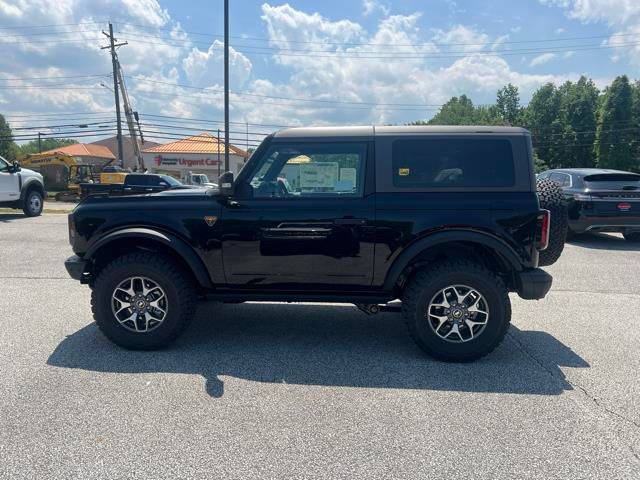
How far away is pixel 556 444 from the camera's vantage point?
2.67 m

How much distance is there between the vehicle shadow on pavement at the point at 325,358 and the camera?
3.46 meters

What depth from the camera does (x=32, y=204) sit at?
13.8 meters

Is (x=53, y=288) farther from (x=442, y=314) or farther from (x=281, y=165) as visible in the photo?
(x=442, y=314)

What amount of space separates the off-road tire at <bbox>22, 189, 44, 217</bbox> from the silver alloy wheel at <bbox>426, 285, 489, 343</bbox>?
13.9 m

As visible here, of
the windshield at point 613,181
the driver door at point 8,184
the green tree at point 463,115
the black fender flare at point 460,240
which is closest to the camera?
the black fender flare at point 460,240

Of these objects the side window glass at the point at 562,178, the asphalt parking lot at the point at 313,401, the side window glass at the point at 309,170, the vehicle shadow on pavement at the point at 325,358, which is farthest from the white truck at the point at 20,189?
the side window glass at the point at 562,178

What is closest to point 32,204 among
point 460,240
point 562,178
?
point 460,240

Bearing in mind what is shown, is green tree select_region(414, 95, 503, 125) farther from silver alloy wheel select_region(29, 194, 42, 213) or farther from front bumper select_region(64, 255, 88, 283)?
front bumper select_region(64, 255, 88, 283)

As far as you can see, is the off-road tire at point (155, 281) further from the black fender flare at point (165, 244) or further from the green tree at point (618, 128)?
the green tree at point (618, 128)

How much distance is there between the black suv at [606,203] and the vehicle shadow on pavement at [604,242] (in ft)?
1.22

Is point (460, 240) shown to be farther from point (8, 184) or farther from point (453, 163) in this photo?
point (8, 184)

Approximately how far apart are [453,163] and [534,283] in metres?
1.20

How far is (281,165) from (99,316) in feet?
6.84

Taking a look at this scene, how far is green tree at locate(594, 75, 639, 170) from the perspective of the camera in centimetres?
4956
